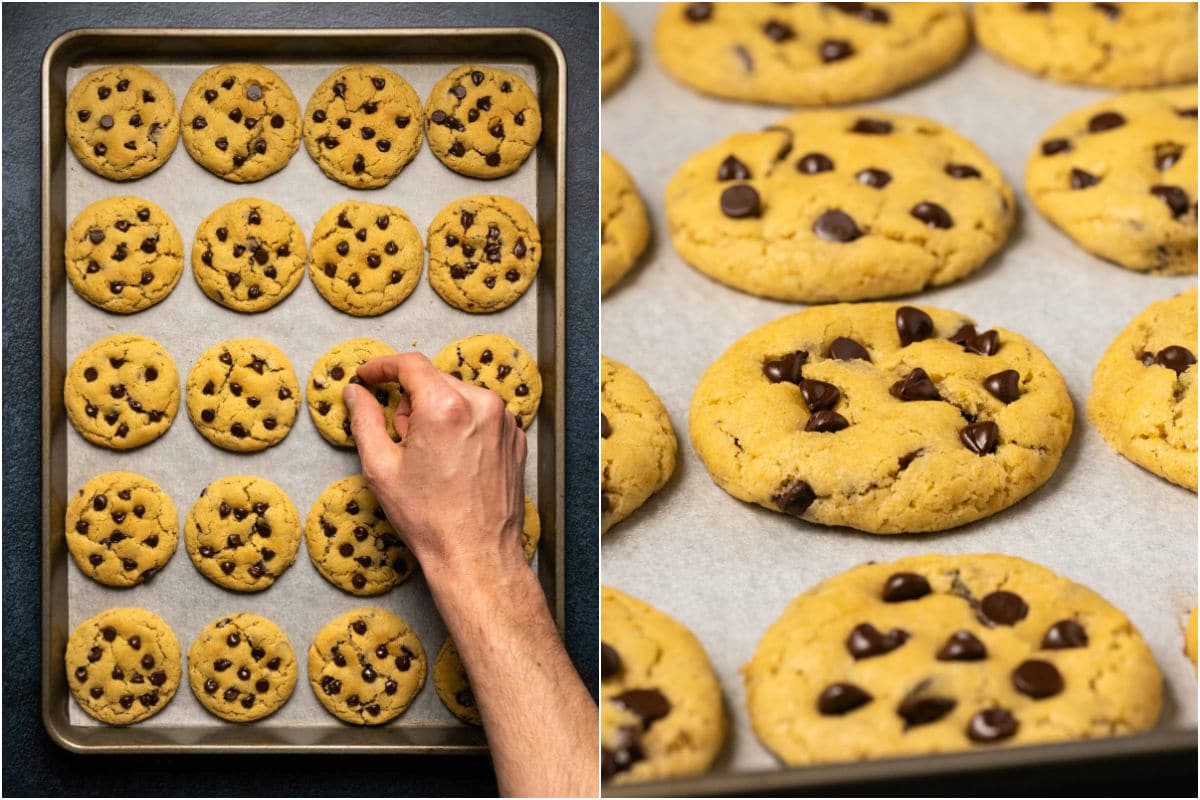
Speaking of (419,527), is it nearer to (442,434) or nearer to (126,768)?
(442,434)

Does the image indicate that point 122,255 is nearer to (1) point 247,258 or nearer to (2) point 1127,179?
(1) point 247,258

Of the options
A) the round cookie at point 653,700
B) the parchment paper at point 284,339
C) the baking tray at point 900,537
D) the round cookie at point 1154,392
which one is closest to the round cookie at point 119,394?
the parchment paper at point 284,339

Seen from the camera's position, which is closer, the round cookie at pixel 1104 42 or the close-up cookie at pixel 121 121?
the close-up cookie at pixel 121 121

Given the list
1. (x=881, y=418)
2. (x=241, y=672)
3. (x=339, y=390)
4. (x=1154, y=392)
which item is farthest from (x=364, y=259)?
(x=1154, y=392)

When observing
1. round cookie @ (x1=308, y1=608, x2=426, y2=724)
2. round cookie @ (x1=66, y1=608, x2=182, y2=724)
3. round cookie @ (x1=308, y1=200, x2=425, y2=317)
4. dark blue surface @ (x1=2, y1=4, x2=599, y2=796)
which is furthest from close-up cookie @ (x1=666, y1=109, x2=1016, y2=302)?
round cookie @ (x1=66, y1=608, x2=182, y2=724)

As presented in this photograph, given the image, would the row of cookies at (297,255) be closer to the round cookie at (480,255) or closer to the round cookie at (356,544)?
the round cookie at (480,255)
